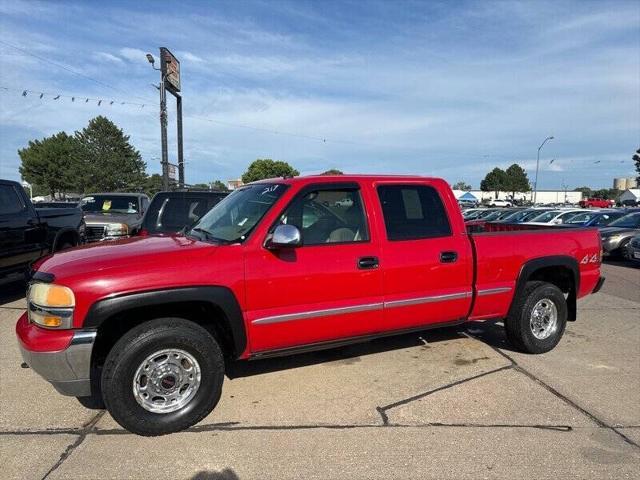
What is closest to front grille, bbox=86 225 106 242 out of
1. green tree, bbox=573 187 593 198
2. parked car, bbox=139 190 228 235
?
parked car, bbox=139 190 228 235

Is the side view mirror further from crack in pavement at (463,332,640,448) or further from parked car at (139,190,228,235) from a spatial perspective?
parked car at (139,190,228,235)

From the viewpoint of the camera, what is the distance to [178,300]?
337cm

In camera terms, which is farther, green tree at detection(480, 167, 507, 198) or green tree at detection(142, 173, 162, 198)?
green tree at detection(480, 167, 507, 198)

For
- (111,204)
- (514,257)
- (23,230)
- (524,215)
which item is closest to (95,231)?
(111,204)

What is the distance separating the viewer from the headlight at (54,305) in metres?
3.16

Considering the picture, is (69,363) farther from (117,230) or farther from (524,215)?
(524,215)

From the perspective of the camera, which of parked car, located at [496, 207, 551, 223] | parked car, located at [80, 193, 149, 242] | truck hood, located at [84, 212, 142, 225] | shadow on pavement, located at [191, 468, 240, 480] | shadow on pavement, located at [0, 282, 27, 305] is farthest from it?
parked car, located at [496, 207, 551, 223]

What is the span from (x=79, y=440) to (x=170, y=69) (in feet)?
84.3

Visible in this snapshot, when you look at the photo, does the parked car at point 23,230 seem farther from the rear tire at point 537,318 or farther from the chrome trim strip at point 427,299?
the rear tire at point 537,318

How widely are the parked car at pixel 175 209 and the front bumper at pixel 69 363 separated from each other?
425 centimetres

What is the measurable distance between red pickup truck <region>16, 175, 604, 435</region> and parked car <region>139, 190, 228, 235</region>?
124 inches

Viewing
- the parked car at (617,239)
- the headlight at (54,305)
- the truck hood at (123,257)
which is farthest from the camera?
the parked car at (617,239)

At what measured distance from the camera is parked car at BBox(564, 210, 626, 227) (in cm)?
1647

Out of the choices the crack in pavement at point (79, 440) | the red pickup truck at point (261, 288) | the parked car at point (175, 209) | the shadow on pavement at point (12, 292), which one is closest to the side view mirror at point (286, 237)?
the red pickup truck at point (261, 288)
